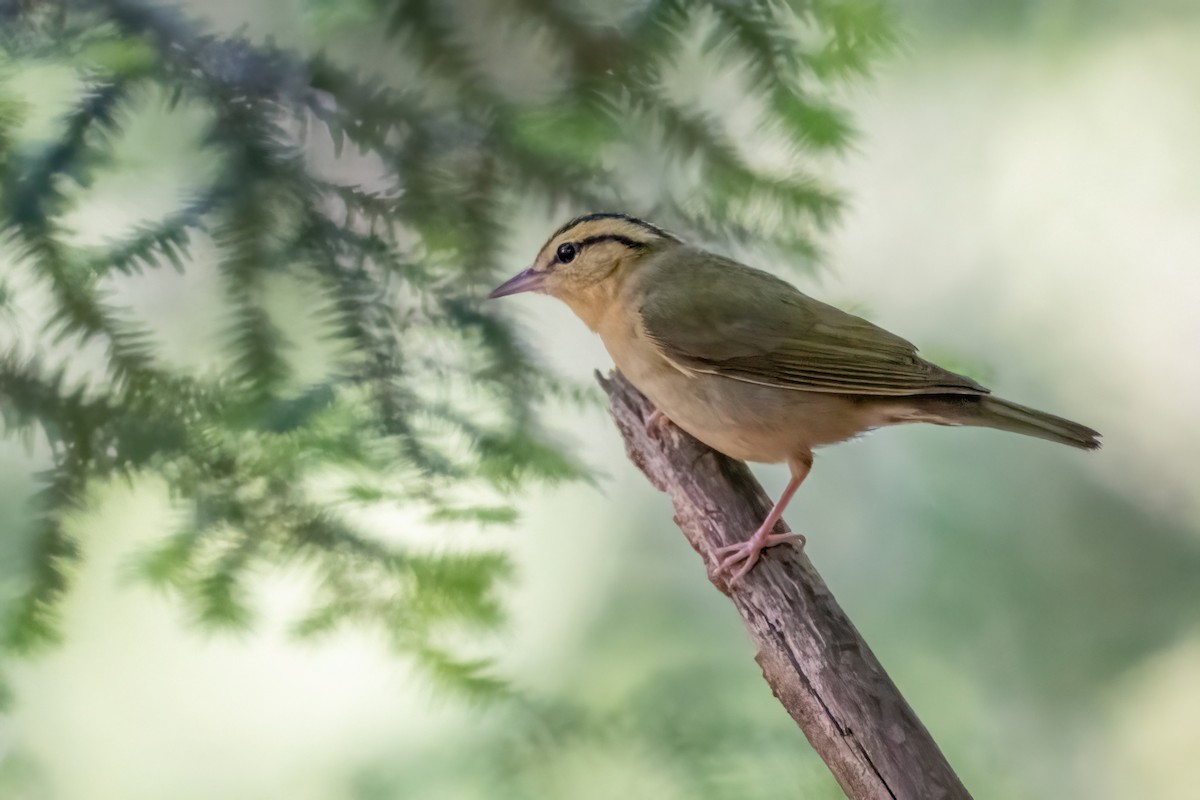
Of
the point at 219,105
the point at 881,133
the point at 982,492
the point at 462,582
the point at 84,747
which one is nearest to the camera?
the point at 219,105

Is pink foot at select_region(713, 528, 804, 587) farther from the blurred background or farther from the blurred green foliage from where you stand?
the blurred background

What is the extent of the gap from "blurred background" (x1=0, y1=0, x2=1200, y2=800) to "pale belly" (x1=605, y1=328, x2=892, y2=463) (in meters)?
0.25

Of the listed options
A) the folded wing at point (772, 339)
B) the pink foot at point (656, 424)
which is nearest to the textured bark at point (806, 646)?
the pink foot at point (656, 424)

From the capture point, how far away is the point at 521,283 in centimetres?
110

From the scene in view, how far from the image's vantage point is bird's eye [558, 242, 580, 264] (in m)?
1.12

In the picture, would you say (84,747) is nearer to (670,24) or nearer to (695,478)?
(695,478)

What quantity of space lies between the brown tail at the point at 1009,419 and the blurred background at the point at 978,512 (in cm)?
26

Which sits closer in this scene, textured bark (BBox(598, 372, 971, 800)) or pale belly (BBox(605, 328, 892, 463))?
textured bark (BBox(598, 372, 971, 800))

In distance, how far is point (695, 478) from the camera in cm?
109

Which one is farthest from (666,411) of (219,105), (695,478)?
(219,105)

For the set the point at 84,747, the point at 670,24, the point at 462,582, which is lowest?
the point at 84,747

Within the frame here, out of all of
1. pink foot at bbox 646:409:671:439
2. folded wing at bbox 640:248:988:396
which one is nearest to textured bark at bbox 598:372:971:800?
pink foot at bbox 646:409:671:439

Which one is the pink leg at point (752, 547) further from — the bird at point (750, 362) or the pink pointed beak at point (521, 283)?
the pink pointed beak at point (521, 283)

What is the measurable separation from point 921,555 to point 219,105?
1115 millimetres
